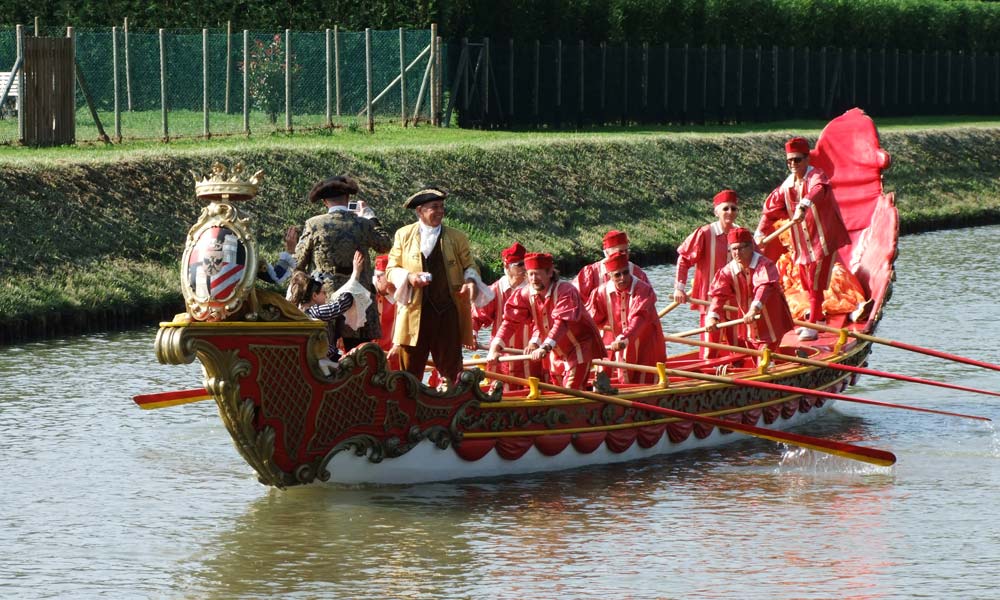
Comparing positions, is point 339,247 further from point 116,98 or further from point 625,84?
point 625,84

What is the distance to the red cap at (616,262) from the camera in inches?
528

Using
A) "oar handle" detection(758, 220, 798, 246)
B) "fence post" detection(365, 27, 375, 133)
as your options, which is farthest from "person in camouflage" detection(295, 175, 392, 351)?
"fence post" detection(365, 27, 375, 133)

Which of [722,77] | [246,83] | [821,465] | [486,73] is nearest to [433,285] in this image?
[821,465]

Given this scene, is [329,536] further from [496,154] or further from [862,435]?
[496,154]

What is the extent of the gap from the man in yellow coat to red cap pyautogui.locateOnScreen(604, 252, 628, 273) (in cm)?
160

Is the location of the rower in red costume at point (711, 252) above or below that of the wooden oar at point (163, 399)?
above

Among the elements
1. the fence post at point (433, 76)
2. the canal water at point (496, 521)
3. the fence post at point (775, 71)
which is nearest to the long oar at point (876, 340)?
the canal water at point (496, 521)

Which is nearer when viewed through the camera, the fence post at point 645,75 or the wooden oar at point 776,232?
the wooden oar at point 776,232

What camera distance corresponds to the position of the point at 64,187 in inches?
820

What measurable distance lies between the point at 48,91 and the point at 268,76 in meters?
4.18

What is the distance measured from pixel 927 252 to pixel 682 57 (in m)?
11.4

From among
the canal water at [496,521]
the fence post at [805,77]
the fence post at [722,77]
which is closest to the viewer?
the canal water at [496,521]

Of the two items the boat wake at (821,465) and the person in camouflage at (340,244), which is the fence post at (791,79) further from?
the person in camouflage at (340,244)

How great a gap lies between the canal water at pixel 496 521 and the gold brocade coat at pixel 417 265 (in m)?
1.08
